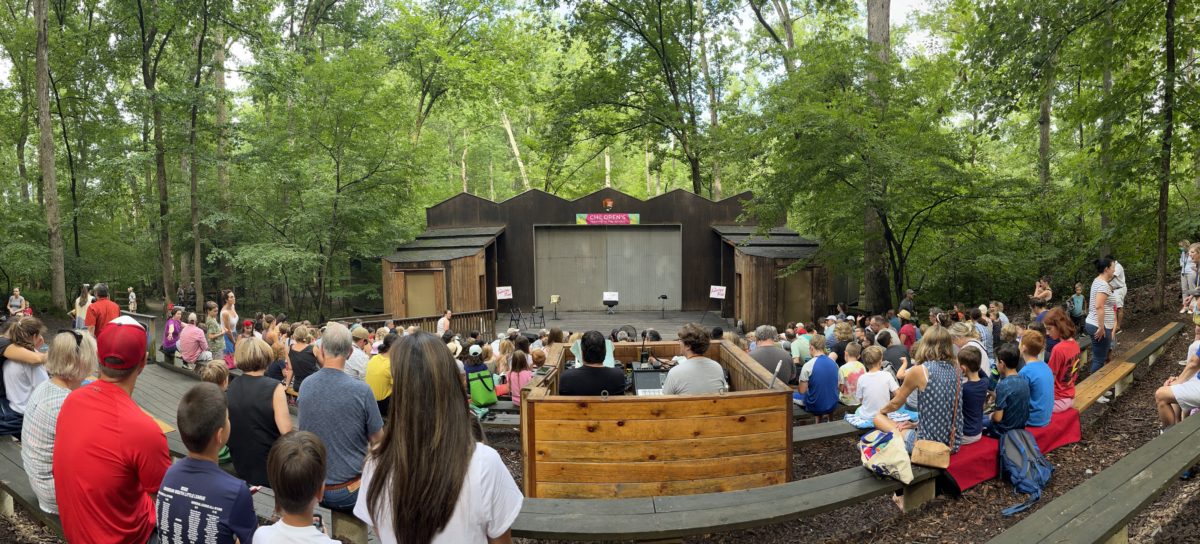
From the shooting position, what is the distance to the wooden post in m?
4.25

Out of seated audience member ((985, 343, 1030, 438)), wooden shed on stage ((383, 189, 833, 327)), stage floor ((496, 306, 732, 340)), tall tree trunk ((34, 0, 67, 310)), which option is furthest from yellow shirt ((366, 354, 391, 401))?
tall tree trunk ((34, 0, 67, 310))

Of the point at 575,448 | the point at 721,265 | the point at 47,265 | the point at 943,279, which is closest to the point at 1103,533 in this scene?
the point at 575,448

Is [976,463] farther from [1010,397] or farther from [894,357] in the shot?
[894,357]

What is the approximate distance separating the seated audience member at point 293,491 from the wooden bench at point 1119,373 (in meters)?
6.18

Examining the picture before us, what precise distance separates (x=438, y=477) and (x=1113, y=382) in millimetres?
6990

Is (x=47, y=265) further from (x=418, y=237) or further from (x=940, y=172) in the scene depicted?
(x=940, y=172)

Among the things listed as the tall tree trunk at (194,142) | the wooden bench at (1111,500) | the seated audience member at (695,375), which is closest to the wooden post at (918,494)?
the wooden bench at (1111,500)

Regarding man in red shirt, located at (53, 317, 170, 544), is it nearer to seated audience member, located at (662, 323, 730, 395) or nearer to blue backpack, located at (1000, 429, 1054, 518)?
seated audience member, located at (662, 323, 730, 395)

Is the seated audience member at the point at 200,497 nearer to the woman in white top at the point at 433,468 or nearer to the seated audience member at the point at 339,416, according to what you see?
the woman in white top at the point at 433,468

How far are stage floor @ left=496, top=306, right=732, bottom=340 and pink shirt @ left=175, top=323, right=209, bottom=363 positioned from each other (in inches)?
382

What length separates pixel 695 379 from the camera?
15.6 feet

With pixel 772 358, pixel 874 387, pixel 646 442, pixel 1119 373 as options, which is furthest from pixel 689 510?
pixel 1119 373

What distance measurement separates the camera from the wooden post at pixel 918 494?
13.9 feet

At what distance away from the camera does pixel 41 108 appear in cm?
1598
